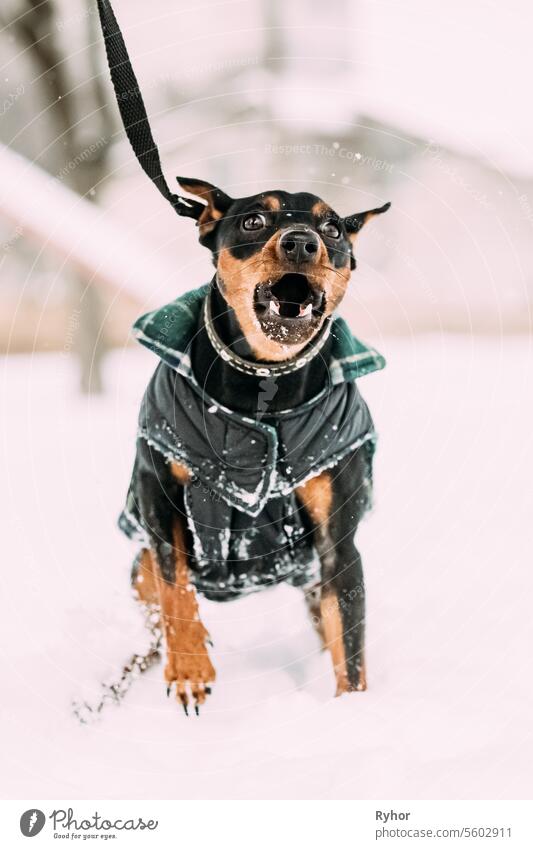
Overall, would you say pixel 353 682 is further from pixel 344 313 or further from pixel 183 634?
pixel 344 313

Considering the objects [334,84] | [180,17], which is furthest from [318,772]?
[180,17]

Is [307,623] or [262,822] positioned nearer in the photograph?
[262,822]

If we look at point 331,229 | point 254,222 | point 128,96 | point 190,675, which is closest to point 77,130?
point 128,96

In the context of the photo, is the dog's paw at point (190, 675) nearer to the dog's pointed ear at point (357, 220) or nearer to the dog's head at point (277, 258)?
the dog's head at point (277, 258)

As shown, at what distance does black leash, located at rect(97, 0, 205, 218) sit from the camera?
1.61m

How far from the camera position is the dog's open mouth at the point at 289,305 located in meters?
1.47

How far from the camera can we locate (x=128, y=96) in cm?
163

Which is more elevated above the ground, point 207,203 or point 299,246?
point 207,203

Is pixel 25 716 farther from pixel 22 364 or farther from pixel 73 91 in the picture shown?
pixel 73 91

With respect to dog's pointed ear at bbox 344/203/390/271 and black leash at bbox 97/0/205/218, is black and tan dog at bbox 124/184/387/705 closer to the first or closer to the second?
A: dog's pointed ear at bbox 344/203/390/271

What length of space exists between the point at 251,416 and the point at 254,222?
0.41m

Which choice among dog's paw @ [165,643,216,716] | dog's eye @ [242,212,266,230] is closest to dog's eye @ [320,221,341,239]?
dog's eye @ [242,212,266,230]

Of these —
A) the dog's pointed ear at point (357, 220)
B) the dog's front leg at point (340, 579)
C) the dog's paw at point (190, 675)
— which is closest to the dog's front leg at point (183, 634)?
the dog's paw at point (190, 675)

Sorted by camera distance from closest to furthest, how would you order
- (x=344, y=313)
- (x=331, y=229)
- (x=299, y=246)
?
1. (x=299, y=246)
2. (x=331, y=229)
3. (x=344, y=313)
